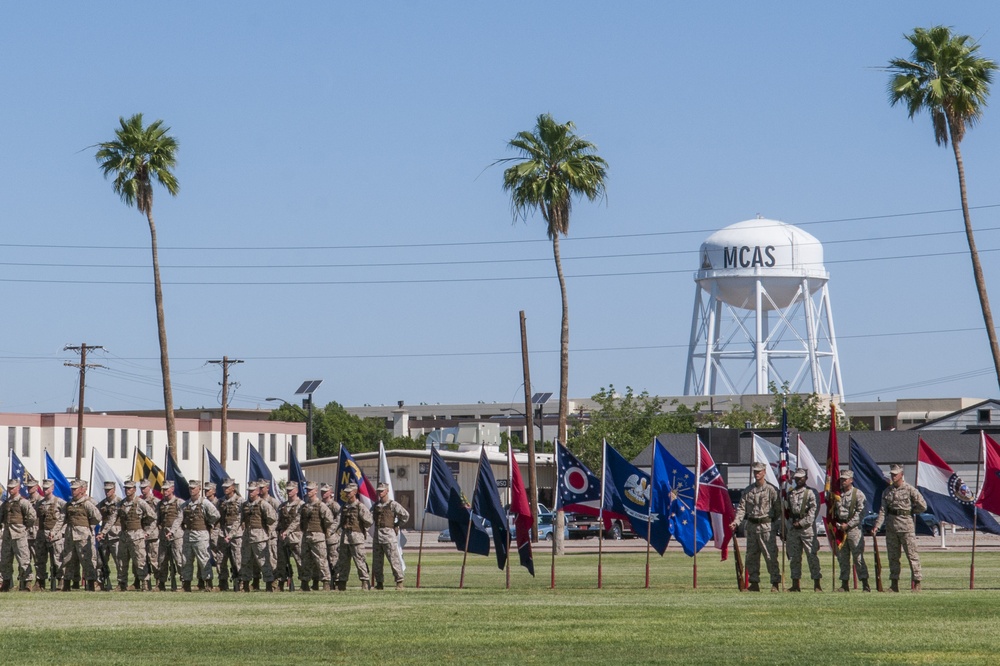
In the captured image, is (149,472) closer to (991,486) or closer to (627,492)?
(627,492)

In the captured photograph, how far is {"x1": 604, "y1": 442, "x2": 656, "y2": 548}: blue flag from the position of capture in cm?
2539

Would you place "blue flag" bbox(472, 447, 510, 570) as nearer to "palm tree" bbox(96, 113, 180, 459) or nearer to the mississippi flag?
the mississippi flag

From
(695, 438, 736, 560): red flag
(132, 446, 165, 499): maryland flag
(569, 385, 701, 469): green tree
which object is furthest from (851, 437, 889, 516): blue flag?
(569, 385, 701, 469): green tree

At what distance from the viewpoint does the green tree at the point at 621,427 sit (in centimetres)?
8031

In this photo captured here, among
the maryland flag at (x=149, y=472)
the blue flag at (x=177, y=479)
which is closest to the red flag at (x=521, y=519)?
the blue flag at (x=177, y=479)

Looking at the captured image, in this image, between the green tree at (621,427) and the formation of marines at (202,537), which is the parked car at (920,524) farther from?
the green tree at (621,427)

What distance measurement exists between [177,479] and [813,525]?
12.7 meters

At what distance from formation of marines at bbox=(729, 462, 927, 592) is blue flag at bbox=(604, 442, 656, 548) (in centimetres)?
260

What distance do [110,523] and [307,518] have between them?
349cm

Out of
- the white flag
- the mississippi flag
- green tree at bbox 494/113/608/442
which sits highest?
green tree at bbox 494/113/608/442

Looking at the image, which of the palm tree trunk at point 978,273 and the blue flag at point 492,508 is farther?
the palm tree trunk at point 978,273

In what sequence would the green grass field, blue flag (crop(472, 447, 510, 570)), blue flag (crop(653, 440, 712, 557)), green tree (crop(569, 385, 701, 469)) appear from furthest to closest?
green tree (crop(569, 385, 701, 469)), blue flag (crop(472, 447, 510, 570)), blue flag (crop(653, 440, 712, 557)), the green grass field

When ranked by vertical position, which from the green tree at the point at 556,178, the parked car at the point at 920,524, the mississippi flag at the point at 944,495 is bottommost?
the parked car at the point at 920,524

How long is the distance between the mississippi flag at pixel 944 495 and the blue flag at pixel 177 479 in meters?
12.9
